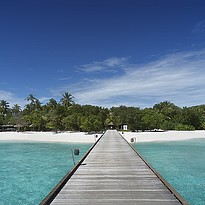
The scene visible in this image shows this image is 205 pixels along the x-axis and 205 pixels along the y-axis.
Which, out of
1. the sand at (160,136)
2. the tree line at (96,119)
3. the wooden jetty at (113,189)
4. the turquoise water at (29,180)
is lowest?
the turquoise water at (29,180)

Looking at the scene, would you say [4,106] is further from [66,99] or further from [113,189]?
[113,189]

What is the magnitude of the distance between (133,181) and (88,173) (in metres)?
1.64

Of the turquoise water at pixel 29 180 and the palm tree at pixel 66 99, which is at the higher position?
the palm tree at pixel 66 99

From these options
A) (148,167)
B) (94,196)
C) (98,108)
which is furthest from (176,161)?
(98,108)

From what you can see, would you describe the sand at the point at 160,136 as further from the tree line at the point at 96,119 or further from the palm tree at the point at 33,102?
the palm tree at the point at 33,102

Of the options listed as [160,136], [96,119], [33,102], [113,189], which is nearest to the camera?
[113,189]

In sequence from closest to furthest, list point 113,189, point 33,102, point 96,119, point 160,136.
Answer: point 113,189, point 160,136, point 96,119, point 33,102

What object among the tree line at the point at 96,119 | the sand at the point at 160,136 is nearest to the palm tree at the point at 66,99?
the tree line at the point at 96,119

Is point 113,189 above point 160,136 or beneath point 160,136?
beneath

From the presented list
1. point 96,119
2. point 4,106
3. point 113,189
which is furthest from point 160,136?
point 4,106

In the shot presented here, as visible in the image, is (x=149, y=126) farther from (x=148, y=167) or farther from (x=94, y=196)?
(x=94, y=196)

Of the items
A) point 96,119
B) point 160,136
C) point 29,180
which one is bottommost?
point 29,180

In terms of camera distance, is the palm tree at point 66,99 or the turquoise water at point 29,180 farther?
the palm tree at point 66,99

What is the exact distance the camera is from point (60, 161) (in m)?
14.7
